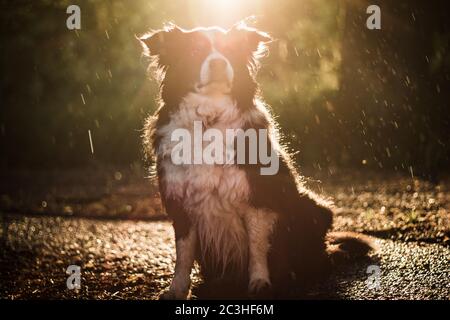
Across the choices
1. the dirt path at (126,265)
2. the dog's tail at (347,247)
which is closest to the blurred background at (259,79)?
the dirt path at (126,265)

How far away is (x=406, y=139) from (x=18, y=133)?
9330mm

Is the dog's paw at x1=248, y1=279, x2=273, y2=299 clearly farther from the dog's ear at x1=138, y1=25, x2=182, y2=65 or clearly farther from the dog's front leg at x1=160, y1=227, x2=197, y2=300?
the dog's ear at x1=138, y1=25, x2=182, y2=65

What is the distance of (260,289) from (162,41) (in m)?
2.02

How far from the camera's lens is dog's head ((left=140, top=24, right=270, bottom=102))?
13.1 feet

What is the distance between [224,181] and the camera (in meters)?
3.94

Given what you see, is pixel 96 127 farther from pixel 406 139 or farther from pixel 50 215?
pixel 406 139

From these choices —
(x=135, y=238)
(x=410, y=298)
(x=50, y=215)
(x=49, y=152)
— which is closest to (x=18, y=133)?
(x=49, y=152)

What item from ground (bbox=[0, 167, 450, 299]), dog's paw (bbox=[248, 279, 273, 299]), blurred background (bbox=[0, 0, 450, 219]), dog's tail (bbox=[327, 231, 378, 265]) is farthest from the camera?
blurred background (bbox=[0, 0, 450, 219])

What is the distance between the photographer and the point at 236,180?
3932 mm

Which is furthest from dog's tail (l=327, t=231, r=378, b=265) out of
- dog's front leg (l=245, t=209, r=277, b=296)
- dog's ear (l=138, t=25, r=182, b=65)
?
dog's ear (l=138, t=25, r=182, b=65)

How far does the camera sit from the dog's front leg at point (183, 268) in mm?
3930

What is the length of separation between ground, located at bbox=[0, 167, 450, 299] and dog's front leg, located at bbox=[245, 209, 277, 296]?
38cm

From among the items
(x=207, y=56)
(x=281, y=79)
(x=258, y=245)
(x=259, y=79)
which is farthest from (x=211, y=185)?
(x=281, y=79)

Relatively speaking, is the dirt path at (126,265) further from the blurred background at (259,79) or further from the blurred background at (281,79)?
the blurred background at (281,79)
